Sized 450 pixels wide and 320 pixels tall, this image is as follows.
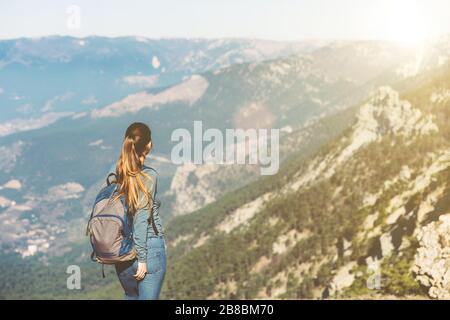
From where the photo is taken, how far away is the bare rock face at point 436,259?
21911 mm

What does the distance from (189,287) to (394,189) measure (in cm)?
4500

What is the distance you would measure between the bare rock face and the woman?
13074 mm

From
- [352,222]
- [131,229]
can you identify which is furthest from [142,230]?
[352,222]

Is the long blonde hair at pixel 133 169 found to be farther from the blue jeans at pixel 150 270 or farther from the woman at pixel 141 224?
the blue jeans at pixel 150 270

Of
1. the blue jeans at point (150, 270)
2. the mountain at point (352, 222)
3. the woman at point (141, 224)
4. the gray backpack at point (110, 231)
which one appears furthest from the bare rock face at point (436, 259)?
the gray backpack at point (110, 231)

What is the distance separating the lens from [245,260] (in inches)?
4023

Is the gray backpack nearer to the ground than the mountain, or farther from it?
nearer to the ground

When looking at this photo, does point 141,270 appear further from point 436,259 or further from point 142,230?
point 436,259

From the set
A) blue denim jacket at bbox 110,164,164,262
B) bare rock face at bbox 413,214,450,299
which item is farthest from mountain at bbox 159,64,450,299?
blue denim jacket at bbox 110,164,164,262

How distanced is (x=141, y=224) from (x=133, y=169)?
1.20 meters

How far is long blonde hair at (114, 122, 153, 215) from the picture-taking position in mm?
11820

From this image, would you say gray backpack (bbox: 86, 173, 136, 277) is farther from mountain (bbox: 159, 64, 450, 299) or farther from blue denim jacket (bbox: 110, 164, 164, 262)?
mountain (bbox: 159, 64, 450, 299)

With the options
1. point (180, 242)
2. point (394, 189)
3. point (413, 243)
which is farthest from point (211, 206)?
point (413, 243)

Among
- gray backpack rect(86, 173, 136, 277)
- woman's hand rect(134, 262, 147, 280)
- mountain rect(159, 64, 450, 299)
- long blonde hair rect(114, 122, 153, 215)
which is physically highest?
mountain rect(159, 64, 450, 299)
